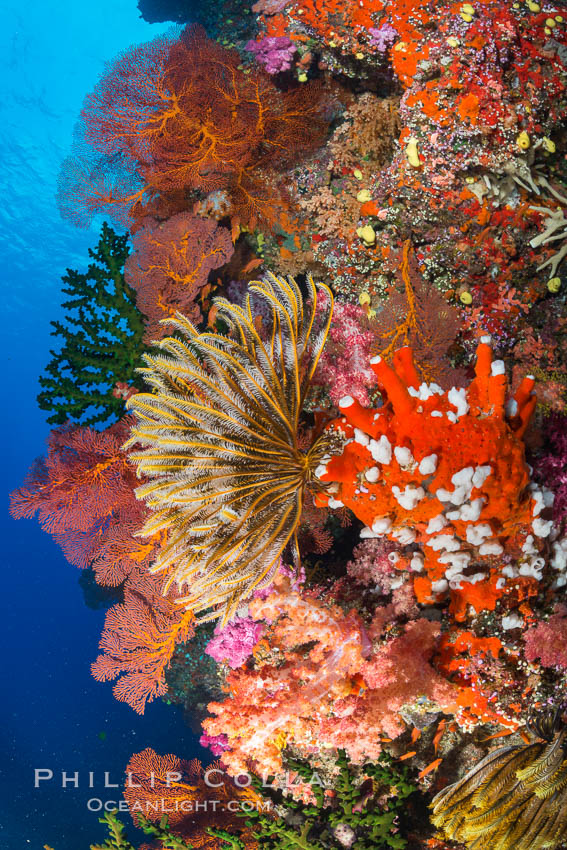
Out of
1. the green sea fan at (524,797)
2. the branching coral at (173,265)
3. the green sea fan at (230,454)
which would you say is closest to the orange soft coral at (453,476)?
the green sea fan at (230,454)

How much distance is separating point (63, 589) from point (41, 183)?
87.5 ft

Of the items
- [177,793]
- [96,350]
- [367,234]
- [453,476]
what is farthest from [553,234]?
[177,793]

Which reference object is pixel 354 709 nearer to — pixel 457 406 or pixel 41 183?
pixel 457 406

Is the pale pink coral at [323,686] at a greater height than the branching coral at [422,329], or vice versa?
the branching coral at [422,329]

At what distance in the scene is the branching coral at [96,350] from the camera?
4.71 meters

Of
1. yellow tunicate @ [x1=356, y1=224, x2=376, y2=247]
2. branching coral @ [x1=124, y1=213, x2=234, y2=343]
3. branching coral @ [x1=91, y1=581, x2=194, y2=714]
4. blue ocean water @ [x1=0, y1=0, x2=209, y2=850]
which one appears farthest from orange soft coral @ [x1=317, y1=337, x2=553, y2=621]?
blue ocean water @ [x1=0, y1=0, x2=209, y2=850]

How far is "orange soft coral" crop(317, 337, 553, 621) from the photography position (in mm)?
2488

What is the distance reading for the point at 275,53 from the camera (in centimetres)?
481

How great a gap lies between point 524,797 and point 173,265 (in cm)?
494

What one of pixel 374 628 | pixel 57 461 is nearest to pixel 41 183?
pixel 57 461

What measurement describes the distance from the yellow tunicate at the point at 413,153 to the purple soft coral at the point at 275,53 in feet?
6.33

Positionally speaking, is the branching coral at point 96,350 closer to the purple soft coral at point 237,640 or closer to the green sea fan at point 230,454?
the green sea fan at point 230,454

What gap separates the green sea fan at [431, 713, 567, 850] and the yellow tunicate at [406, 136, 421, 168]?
4.16m

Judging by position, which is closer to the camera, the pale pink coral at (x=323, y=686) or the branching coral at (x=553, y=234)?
the pale pink coral at (x=323, y=686)
